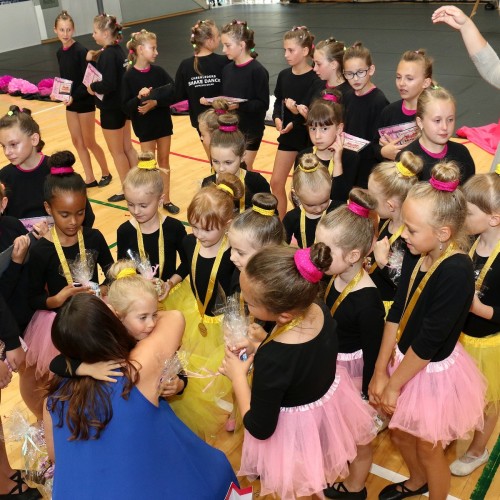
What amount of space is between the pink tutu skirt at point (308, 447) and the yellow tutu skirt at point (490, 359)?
2.44 ft

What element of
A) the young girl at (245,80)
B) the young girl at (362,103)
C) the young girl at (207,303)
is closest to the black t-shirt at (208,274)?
the young girl at (207,303)

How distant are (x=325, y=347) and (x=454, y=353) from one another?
0.73 meters

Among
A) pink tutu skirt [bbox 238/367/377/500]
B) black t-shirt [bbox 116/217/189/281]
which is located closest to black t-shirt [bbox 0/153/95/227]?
black t-shirt [bbox 116/217/189/281]

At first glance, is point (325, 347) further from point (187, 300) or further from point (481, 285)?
point (187, 300)

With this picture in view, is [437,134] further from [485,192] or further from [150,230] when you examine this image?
[150,230]

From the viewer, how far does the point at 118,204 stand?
20.1 ft

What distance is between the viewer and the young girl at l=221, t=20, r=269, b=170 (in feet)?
16.4

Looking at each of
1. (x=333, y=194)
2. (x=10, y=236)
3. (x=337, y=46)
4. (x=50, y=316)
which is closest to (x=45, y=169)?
(x=10, y=236)

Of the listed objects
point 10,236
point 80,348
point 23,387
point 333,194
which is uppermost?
point 80,348

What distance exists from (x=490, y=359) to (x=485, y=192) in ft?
2.62

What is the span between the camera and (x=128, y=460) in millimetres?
1827

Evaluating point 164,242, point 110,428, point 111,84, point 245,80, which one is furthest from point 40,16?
point 110,428

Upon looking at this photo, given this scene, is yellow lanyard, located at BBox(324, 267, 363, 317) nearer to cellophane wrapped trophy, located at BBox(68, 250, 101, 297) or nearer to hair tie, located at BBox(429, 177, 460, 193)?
hair tie, located at BBox(429, 177, 460, 193)

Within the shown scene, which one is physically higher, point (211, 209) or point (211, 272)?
point (211, 209)
